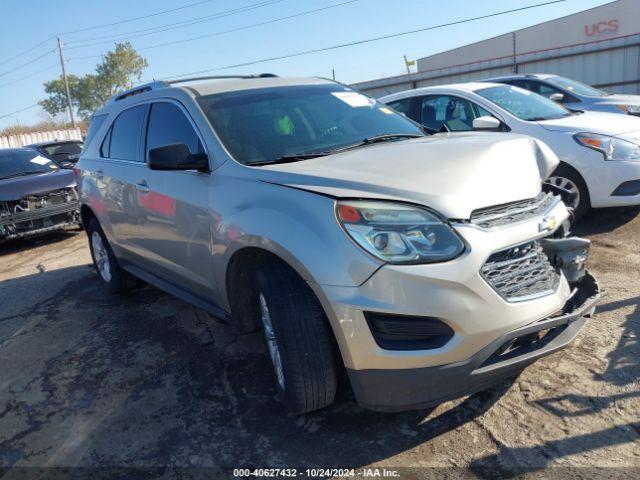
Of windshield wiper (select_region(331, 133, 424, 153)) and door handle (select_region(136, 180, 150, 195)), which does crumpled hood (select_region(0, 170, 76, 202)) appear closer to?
door handle (select_region(136, 180, 150, 195))

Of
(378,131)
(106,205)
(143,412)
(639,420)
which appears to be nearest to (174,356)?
(143,412)

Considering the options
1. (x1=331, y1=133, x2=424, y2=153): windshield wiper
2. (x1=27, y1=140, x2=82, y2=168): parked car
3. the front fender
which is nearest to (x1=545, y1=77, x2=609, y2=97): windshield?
(x1=331, y1=133, x2=424, y2=153): windshield wiper

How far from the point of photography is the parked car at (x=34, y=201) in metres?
8.27

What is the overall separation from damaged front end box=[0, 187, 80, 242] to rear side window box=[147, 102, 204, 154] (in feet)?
15.7

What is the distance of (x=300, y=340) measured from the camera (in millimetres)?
2590

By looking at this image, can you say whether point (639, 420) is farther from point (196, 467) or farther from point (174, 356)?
point (174, 356)

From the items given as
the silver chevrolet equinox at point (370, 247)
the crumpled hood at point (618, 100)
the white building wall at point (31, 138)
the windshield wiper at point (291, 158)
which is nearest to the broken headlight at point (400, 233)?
the silver chevrolet equinox at point (370, 247)

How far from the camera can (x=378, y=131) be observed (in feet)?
12.1

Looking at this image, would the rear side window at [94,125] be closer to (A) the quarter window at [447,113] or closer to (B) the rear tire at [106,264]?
(B) the rear tire at [106,264]

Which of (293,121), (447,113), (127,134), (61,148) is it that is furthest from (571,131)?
(61,148)

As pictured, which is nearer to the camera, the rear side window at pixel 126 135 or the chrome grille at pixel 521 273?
the chrome grille at pixel 521 273

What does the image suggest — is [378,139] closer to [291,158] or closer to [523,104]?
[291,158]

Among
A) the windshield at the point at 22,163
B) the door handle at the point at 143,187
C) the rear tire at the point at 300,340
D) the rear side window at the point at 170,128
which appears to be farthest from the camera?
the windshield at the point at 22,163

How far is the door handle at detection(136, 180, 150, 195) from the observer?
157 inches
